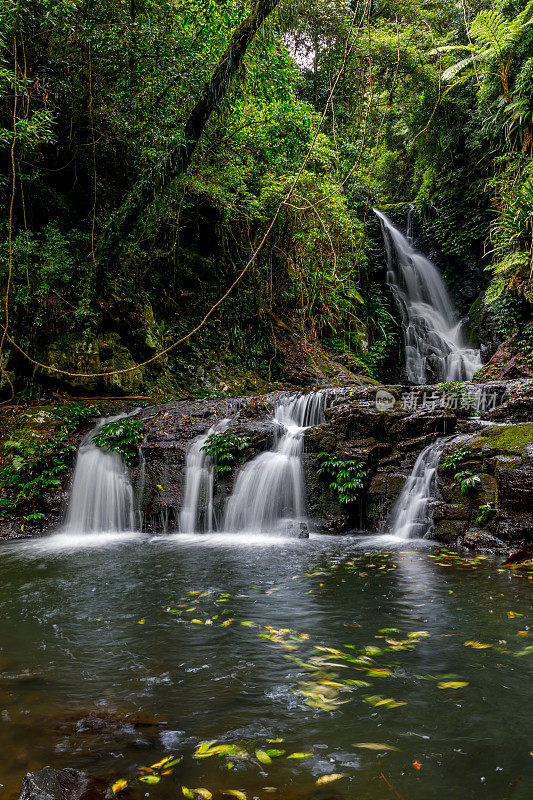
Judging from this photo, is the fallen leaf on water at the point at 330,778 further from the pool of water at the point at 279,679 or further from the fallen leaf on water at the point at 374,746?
the fallen leaf on water at the point at 374,746

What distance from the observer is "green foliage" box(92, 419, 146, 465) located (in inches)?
342

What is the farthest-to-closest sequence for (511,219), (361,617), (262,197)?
1. (262,197)
2. (511,219)
3. (361,617)

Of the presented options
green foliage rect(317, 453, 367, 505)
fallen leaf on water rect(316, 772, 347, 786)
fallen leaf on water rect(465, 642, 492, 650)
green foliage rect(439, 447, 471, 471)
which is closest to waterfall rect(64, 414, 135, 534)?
green foliage rect(317, 453, 367, 505)

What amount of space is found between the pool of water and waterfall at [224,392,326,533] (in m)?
2.46

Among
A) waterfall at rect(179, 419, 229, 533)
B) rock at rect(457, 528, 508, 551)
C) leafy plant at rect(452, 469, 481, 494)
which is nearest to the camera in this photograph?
rock at rect(457, 528, 508, 551)

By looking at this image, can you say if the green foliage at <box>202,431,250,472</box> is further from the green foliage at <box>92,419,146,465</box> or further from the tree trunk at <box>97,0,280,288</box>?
the tree trunk at <box>97,0,280,288</box>

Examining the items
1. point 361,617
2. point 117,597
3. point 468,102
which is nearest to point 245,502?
point 117,597

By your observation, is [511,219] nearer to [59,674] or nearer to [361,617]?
[361,617]

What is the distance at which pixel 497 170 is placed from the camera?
642 inches

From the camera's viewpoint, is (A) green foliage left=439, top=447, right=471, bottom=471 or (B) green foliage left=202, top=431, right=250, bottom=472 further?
(B) green foliage left=202, top=431, right=250, bottom=472

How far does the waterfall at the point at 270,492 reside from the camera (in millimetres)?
7918

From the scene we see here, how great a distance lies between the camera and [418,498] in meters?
7.09

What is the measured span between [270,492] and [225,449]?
114 centimetres

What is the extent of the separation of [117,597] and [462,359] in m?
13.0
